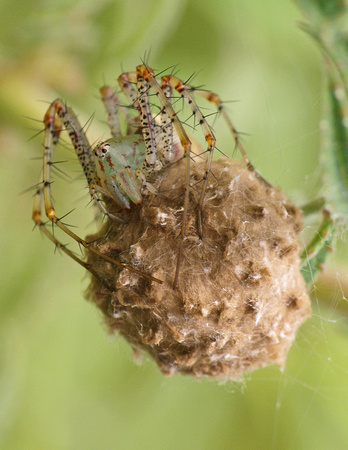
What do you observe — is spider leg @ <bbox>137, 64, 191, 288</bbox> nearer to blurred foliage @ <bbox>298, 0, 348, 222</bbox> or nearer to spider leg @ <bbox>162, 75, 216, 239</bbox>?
spider leg @ <bbox>162, 75, 216, 239</bbox>

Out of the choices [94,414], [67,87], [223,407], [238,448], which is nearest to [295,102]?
[67,87]

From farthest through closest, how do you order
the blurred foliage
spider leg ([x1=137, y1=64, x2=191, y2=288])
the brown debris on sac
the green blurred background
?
1. the green blurred background
2. the blurred foliage
3. spider leg ([x1=137, y1=64, x2=191, y2=288])
4. the brown debris on sac

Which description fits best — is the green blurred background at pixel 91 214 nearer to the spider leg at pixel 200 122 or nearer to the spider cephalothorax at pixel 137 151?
the spider cephalothorax at pixel 137 151

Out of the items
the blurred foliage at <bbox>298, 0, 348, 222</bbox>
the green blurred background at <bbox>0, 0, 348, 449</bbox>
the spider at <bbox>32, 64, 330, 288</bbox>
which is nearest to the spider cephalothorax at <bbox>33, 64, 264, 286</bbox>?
the spider at <bbox>32, 64, 330, 288</bbox>

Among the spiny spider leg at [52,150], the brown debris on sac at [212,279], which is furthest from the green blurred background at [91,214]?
the brown debris on sac at [212,279]

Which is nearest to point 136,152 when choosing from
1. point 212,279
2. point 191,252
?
point 191,252

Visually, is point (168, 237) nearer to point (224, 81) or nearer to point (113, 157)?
point (113, 157)
